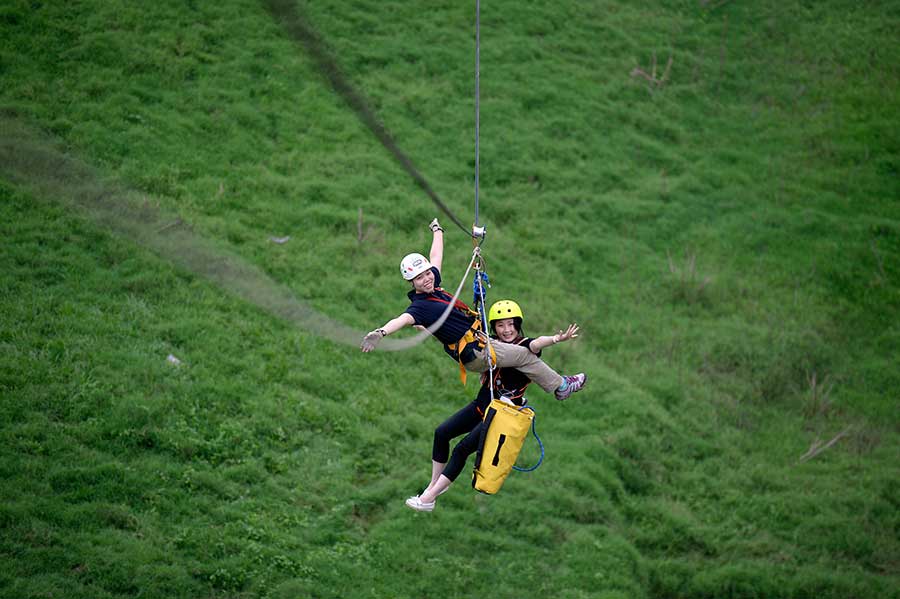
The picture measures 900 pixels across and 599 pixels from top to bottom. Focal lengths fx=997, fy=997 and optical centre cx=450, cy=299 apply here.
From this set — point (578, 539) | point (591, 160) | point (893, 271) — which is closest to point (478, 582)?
point (578, 539)

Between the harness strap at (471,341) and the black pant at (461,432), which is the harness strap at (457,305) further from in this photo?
the black pant at (461,432)

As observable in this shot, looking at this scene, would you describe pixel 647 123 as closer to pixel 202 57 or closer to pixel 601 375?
pixel 601 375

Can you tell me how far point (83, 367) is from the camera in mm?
15734

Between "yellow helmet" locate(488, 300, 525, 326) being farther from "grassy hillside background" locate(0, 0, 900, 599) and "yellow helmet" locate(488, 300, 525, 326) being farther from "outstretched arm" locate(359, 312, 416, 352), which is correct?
"grassy hillside background" locate(0, 0, 900, 599)

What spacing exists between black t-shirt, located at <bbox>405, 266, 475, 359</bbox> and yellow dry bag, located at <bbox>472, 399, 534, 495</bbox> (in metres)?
0.85

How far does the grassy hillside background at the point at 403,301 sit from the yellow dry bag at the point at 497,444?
500cm

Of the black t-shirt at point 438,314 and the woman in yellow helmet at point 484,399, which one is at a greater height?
the black t-shirt at point 438,314

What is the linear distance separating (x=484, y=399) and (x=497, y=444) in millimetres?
780

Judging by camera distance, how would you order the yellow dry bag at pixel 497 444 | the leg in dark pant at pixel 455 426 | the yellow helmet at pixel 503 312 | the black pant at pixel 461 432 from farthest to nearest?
1. the leg in dark pant at pixel 455 426
2. the black pant at pixel 461 432
3. the yellow helmet at pixel 503 312
4. the yellow dry bag at pixel 497 444

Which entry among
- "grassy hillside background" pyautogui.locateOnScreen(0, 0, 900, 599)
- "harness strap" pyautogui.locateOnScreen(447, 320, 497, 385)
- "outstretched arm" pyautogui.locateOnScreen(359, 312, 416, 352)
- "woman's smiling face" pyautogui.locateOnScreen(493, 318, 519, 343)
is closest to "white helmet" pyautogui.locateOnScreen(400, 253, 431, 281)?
"outstretched arm" pyautogui.locateOnScreen(359, 312, 416, 352)

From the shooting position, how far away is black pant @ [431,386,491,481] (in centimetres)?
1116

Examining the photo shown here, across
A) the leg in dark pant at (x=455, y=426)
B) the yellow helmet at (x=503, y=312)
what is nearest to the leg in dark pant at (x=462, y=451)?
the leg in dark pant at (x=455, y=426)

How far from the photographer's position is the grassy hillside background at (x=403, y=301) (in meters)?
15.1

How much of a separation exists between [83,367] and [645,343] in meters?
11.3
